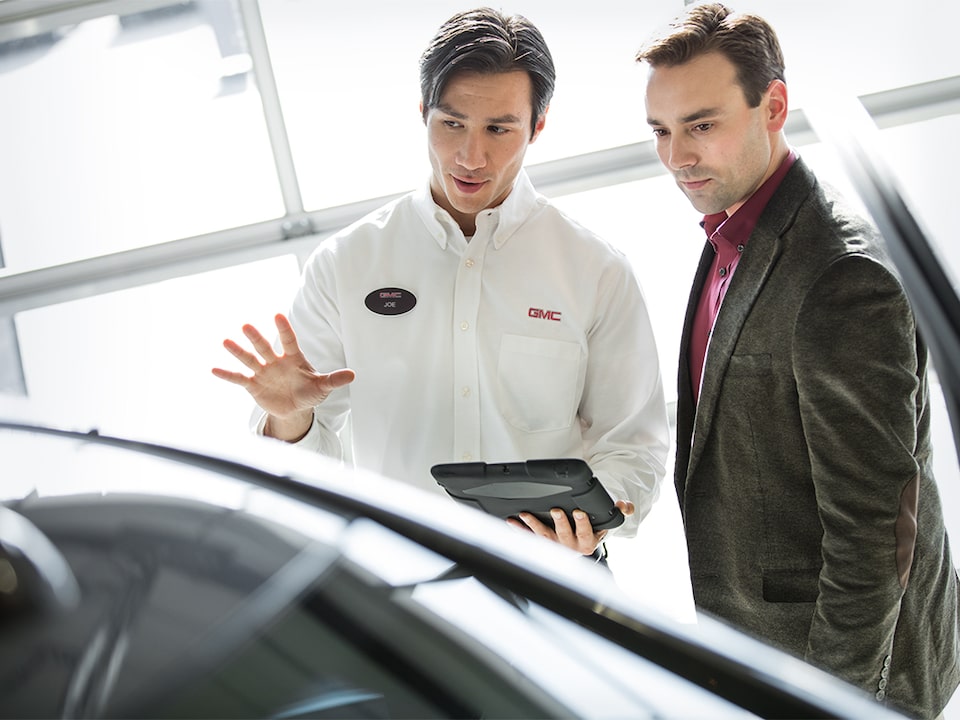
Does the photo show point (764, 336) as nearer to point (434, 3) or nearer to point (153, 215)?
point (434, 3)

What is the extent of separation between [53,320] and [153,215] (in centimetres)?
54

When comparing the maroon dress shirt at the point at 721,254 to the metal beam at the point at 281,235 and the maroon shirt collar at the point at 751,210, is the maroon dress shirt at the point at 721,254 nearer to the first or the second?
the maroon shirt collar at the point at 751,210

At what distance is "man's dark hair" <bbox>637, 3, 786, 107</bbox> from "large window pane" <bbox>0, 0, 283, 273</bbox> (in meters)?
2.01

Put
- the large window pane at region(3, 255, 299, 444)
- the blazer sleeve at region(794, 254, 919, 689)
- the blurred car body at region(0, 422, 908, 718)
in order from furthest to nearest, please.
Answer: the large window pane at region(3, 255, 299, 444), the blazer sleeve at region(794, 254, 919, 689), the blurred car body at region(0, 422, 908, 718)

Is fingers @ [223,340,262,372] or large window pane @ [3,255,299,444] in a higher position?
large window pane @ [3,255,299,444]

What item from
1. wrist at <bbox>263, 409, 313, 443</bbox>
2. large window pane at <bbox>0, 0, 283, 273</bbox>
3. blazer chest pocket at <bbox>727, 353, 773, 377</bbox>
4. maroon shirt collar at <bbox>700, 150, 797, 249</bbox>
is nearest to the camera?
blazer chest pocket at <bbox>727, 353, 773, 377</bbox>

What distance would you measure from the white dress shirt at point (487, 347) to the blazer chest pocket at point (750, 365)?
16.1 inches

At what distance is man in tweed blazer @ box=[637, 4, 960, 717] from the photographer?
1329 millimetres

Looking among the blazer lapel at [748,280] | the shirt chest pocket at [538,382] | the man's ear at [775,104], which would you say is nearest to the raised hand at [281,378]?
the shirt chest pocket at [538,382]

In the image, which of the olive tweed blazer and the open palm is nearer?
the olive tweed blazer

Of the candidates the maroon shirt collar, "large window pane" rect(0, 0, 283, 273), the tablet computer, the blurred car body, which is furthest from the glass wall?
the blurred car body

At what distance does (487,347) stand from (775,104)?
0.72m

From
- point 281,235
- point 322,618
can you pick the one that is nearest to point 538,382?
point 322,618

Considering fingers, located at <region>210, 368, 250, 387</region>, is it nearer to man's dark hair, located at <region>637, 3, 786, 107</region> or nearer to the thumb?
the thumb
